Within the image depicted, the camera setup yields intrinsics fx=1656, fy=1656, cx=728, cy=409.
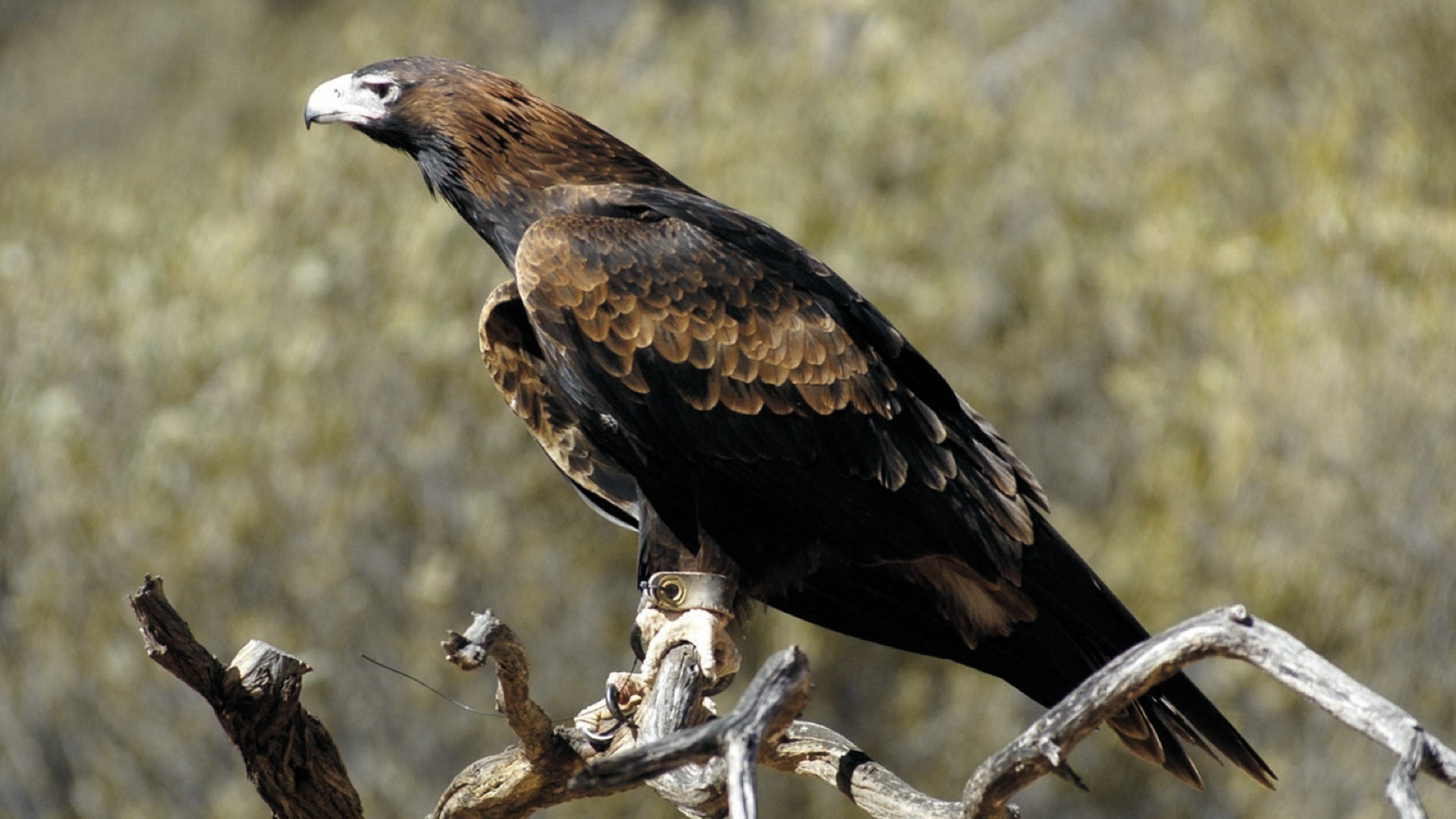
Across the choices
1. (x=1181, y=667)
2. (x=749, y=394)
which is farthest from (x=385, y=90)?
(x=1181, y=667)

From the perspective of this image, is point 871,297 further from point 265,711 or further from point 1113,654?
point 265,711

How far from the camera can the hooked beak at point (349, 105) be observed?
403 cm

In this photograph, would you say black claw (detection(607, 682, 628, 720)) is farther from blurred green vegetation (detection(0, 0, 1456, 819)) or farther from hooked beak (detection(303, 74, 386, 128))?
blurred green vegetation (detection(0, 0, 1456, 819))

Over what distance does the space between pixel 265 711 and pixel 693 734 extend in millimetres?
1009

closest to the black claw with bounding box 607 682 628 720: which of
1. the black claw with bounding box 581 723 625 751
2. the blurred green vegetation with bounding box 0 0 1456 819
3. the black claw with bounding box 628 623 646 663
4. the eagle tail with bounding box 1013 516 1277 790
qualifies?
the black claw with bounding box 581 723 625 751

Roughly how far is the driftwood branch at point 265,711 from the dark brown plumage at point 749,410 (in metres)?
1.00

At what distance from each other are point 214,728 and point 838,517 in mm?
5421

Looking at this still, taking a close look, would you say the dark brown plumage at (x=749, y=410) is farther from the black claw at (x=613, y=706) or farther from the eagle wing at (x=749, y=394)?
the black claw at (x=613, y=706)

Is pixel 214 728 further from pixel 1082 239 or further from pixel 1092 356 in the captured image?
pixel 1082 239

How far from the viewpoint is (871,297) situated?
10875 mm

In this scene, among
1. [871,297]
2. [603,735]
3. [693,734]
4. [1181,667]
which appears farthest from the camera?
[871,297]

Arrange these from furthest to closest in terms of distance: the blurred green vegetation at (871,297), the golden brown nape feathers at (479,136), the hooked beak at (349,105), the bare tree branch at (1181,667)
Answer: the blurred green vegetation at (871,297), the hooked beak at (349,105), the golden brown nape feathers at (479,136), the bare tree branch at (1181,667)

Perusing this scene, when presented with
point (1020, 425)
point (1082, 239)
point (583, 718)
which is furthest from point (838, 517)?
point (1082, 239)

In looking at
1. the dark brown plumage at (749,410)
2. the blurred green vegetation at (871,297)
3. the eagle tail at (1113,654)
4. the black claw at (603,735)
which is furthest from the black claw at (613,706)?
the blurred green vegetation at (871,297)
